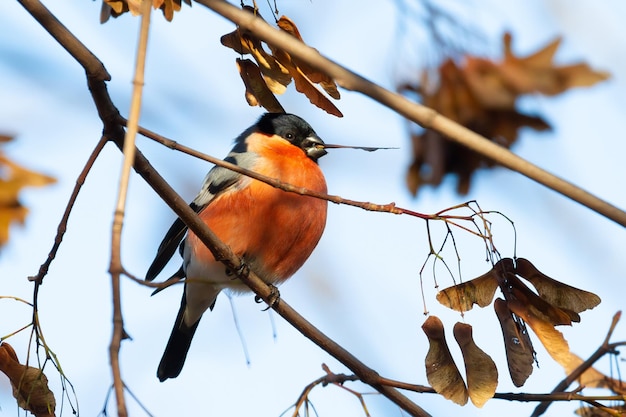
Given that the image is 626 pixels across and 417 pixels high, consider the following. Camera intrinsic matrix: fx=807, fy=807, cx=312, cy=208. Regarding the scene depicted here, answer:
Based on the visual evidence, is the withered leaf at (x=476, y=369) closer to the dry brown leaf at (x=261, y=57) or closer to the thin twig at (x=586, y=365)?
the thin twig at (x=586, y=365)

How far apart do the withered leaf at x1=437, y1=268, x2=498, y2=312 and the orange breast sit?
150 cm

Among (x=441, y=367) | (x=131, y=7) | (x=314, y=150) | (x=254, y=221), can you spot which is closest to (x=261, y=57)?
(x=131, y=7)

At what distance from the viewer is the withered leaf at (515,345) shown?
241 cm

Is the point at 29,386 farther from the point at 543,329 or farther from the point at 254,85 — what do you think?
the point at 543,329

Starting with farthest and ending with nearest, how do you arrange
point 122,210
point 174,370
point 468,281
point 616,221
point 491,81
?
1. point 174,370
2. point 491,81
3. point 468,281
4. point 616,221
5. point 122,210

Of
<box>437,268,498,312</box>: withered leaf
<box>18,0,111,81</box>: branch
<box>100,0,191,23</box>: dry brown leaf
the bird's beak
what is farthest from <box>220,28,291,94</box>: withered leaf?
the bird's beak

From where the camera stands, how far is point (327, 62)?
192 centimetres

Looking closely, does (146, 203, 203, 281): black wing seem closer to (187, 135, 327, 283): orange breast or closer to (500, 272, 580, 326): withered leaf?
(187, 135, 327, 283): orange breast

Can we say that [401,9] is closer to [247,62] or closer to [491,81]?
[491,81]

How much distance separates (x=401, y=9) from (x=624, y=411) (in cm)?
202

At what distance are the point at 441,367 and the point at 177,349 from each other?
99.7 inches

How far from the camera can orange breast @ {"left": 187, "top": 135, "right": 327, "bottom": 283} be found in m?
3.93

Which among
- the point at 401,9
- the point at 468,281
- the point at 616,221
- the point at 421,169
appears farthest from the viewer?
the point at 421,169

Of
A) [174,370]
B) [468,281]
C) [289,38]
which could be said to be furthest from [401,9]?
[174,370]
